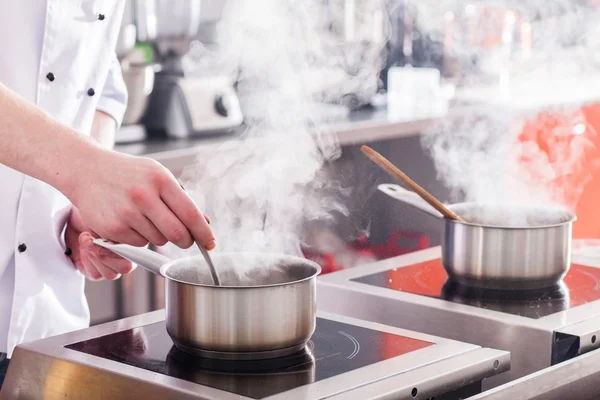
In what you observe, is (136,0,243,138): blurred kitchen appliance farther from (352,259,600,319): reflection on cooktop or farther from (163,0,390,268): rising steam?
(352,259,600,319): reflection on cooktop

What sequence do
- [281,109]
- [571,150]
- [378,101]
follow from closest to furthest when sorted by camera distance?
[281,109] < [571,150] < [378,101]

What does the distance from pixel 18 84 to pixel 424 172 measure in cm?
280

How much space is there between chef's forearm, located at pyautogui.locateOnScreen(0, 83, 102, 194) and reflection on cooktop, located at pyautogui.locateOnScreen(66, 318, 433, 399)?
0.22 meters

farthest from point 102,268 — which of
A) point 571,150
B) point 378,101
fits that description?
point 378,101

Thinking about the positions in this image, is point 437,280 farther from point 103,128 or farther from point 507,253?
point 103,128

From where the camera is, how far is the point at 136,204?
109 centimetres

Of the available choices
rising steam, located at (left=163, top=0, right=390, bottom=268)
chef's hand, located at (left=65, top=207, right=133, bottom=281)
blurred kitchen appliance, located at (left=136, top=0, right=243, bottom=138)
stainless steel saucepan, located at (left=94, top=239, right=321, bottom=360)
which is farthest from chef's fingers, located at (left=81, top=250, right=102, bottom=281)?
blurred kitchen appliance, located at (left=136, top=0, right=243, bottom=138)

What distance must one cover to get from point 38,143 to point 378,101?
314 cm

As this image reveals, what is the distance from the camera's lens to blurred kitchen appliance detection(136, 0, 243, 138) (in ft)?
10.6

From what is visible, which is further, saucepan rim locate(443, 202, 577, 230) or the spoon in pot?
saucepan rim locate(443, 202, 577, 230)

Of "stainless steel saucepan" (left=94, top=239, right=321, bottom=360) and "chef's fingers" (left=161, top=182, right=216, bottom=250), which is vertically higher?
"chef's fingers" (left=161, top=182, right=216, bottom=250)

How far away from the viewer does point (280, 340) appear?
3.67 feet

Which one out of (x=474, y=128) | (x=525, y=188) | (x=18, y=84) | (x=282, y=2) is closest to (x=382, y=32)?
(x=474, y=128)

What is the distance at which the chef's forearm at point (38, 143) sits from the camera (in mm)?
1162
